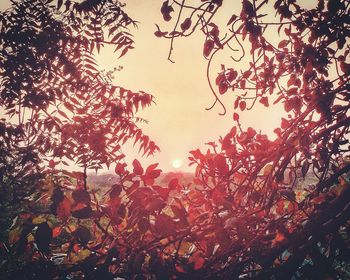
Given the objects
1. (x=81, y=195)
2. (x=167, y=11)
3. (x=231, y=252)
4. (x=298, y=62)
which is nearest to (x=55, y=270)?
(x=81, y=195)

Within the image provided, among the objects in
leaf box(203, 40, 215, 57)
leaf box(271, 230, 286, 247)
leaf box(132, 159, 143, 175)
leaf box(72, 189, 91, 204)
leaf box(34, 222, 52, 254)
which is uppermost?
leaf box(203, 40, 215, 57)

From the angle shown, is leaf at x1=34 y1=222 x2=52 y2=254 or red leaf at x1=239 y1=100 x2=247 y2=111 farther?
red leaf at x1=239 y1=100 x2=247 y2=111

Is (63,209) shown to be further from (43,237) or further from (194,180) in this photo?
(194,180)

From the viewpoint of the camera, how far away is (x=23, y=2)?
2.89 m

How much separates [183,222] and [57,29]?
2.59 m

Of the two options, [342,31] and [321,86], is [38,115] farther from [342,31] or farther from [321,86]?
[342,31]

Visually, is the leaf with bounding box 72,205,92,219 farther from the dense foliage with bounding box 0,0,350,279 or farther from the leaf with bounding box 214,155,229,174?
the leaf with bounding box 214,155,229,174

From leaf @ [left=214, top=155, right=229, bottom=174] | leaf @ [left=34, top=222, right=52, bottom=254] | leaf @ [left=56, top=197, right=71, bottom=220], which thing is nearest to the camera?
leaf @ [left=34, top=222, right=52, bottom=254]

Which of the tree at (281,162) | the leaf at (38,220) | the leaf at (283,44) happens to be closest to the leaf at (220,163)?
the tree at (281,162)

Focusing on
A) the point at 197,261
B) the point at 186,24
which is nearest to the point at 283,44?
the point at 186,24

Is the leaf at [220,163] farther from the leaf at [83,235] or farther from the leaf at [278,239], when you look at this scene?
the leaf at [83,235]

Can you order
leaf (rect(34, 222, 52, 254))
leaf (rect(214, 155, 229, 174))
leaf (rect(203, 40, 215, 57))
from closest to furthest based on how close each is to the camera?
leaf (rect(34, 222, 52, 254)), leaf (rect(203, 40, 215, 57)), leaf (rect(214, 155, 229, 174))

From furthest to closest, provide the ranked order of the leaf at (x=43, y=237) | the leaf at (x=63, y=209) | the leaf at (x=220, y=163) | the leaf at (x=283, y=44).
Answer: the leaf at (x=283, y=44)
the leaf at (x=220, y=163)
the leaf at (x=63, y=209)
the leaf at (x=43, y=237)

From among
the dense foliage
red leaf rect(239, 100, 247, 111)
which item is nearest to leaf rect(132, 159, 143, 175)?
the dense foliage
